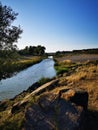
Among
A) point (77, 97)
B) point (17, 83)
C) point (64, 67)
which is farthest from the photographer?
point (64, 67)

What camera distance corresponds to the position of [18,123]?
11.9m

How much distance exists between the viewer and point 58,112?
10.7 metres

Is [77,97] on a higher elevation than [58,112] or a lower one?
higher

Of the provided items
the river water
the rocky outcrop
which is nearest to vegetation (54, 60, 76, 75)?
the river water

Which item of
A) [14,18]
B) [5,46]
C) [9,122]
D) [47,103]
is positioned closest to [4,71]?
[5,46]

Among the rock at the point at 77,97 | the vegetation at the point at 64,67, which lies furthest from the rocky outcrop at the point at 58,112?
the vegetation at the point at 64,67

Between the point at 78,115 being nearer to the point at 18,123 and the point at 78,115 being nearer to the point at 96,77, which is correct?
the point at 18,123

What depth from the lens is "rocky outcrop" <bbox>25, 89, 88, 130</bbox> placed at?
10219 mm

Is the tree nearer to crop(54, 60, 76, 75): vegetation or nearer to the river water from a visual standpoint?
the river water

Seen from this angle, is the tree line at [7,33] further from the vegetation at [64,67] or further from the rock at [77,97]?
the vegetation at [64,67]

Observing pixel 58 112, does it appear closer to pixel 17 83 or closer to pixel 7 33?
pixel 7 33

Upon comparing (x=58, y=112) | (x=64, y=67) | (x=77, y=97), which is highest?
(x=77, y=97)

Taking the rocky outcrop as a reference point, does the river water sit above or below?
below

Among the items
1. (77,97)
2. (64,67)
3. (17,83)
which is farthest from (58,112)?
(64,67)
